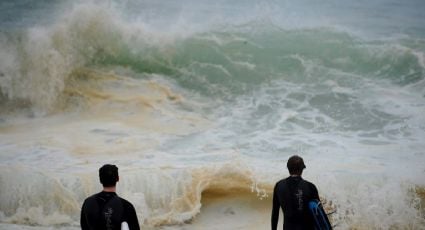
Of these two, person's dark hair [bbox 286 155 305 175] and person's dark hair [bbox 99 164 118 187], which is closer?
person's dark hair [bbox 99 164 118 187]

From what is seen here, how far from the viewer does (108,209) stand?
3.84m

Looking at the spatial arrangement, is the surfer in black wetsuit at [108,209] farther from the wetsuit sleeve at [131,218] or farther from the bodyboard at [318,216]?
the bodyboard at [318,216]

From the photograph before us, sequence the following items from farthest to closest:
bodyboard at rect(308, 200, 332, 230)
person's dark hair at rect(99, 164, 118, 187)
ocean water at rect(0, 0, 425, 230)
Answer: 1. ocean water at rect(0, 0, 425, 230)
2. bodyboard at rect(308, 200, 332, 230)
3. person's dark hair at rect(99, 164, 118, 187)

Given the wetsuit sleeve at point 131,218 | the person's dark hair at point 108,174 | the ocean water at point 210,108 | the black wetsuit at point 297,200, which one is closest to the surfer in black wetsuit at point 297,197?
the black wetsuit at point 297,200

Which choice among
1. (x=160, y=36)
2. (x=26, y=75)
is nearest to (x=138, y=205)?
(x=26, y=75)

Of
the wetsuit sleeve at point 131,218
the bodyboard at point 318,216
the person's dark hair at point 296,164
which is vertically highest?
the person's dark hair at point 296,164

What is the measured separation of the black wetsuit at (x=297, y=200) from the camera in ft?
14.4

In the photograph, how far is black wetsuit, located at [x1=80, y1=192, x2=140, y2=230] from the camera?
12.6 ft

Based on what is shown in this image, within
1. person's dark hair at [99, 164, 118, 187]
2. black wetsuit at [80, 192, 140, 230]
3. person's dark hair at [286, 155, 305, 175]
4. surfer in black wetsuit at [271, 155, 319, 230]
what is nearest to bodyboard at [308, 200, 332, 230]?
surfer in black wetsuit at [271, 155, 319, 230]

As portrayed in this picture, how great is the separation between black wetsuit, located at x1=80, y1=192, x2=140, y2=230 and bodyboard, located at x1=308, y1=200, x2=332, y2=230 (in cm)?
129

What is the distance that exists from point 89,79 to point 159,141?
3.54 m

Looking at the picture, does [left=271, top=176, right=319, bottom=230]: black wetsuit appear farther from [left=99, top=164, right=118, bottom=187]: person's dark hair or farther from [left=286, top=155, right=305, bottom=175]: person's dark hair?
[left=99, top=164, right=118, bottom=187]: person's dark hair

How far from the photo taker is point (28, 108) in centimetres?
1148

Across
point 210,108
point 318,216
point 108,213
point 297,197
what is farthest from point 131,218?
point 210,108
